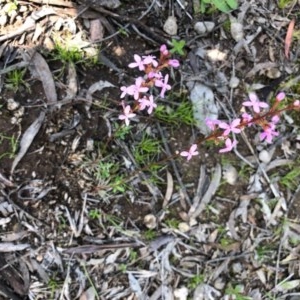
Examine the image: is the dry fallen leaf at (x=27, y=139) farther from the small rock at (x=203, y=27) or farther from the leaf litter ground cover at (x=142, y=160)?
the small rock at (x=203, y=27)

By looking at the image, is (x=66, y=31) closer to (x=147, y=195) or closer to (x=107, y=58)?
(x=107, y=58)

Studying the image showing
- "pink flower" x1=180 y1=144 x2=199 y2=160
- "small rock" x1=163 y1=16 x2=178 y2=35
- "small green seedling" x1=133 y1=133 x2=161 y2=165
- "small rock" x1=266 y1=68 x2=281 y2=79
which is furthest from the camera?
"small rock" x1=266 y1=68 x2=281 y2=79

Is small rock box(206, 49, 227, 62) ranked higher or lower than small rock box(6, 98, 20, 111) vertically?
lower

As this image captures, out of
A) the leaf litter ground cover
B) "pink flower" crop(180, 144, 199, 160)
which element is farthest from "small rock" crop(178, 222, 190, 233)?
"pink flower" crop(180, 144, 199, 160)

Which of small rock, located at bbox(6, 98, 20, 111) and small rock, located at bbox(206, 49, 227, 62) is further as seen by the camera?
small rock, located at bbox(206, 49, 227, 62)

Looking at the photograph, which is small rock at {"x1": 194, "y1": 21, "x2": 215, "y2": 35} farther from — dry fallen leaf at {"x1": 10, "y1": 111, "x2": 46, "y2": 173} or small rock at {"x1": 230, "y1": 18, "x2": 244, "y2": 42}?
dry fallen leaf at {"x1": 10, "y1": 111, "x2": 46, "y2": 173}

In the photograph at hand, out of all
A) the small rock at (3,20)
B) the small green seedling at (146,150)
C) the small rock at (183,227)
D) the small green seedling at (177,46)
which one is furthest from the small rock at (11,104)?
the small rock at (183,227)

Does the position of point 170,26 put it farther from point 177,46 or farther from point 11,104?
point 11,104

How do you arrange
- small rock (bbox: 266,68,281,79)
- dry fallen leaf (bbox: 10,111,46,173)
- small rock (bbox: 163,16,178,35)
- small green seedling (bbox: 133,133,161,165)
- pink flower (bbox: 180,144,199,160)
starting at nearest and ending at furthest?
pink flower (bbox: 180,144,199,160) < dry fallen leaf (bbox: 10,111,46,173) < small green seedling (bbox: 133,133,161,165) < small rock (bbox: 163,16,178,35) < small rock (bbox: 266,68,281,79)

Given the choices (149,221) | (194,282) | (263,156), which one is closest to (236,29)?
(263,156)
